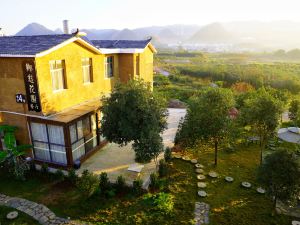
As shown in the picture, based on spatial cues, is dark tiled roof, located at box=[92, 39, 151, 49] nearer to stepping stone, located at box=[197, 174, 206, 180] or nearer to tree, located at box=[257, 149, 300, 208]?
stepping stone, located at box=[197, 174, 206, 180]

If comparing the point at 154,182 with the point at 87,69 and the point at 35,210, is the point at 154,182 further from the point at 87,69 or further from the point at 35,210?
the point at 87,69

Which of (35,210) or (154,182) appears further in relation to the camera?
(154,182)

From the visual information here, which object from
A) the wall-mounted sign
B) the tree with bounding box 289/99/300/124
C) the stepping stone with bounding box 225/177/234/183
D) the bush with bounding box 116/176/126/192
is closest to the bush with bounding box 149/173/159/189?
the bush with bounding box 116/176/126/192

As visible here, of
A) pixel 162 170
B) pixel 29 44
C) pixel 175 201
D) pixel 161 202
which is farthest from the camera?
pixel 29 44

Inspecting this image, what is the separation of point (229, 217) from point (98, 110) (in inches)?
416

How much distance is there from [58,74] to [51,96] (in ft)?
5.02

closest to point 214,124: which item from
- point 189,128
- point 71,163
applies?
point 189,128

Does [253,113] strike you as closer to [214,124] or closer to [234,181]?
[214,124]

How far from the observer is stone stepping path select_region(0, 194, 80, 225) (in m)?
11.7

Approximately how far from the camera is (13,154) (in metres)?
15.1

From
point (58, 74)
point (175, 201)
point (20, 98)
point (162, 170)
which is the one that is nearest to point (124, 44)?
point (58, 74)

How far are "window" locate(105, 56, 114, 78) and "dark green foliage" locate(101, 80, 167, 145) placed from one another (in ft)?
22.9

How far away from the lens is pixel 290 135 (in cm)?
1617

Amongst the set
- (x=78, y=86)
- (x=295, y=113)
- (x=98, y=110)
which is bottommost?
(x=295, y=113)
